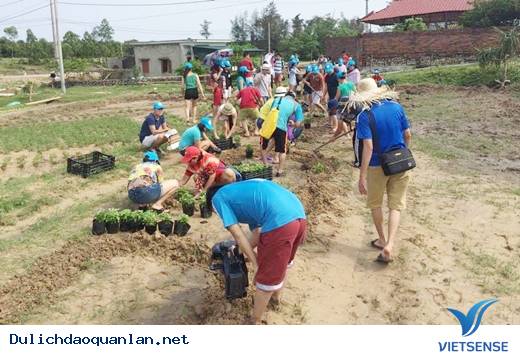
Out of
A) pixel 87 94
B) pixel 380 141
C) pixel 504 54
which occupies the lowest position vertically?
pixel 380 141

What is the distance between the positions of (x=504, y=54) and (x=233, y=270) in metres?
20.6

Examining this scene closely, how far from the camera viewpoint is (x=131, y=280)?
545 centimetres

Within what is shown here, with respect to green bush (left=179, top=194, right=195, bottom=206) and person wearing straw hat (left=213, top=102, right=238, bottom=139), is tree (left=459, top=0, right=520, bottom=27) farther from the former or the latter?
green bush (left=179, top=194, right=195, bottom=206)

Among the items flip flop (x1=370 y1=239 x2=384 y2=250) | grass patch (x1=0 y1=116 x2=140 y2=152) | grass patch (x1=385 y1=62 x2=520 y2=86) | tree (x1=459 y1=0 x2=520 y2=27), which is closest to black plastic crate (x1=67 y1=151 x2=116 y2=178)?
grass patch (x1=0 y1=116 x2=140 y2=152)

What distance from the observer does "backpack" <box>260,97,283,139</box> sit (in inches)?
340

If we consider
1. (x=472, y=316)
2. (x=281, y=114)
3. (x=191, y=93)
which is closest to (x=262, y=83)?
(x=191, y=93)

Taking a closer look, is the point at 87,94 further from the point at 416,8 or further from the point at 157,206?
the point at 416,8

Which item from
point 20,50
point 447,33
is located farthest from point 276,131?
point 20,50

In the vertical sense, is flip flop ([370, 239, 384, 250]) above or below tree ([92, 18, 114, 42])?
below

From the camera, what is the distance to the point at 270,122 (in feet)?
28.5

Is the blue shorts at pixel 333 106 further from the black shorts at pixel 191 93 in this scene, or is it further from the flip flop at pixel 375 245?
the flip flop at pixel 375 245

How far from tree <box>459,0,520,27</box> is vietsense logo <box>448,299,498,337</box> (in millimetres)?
31349
